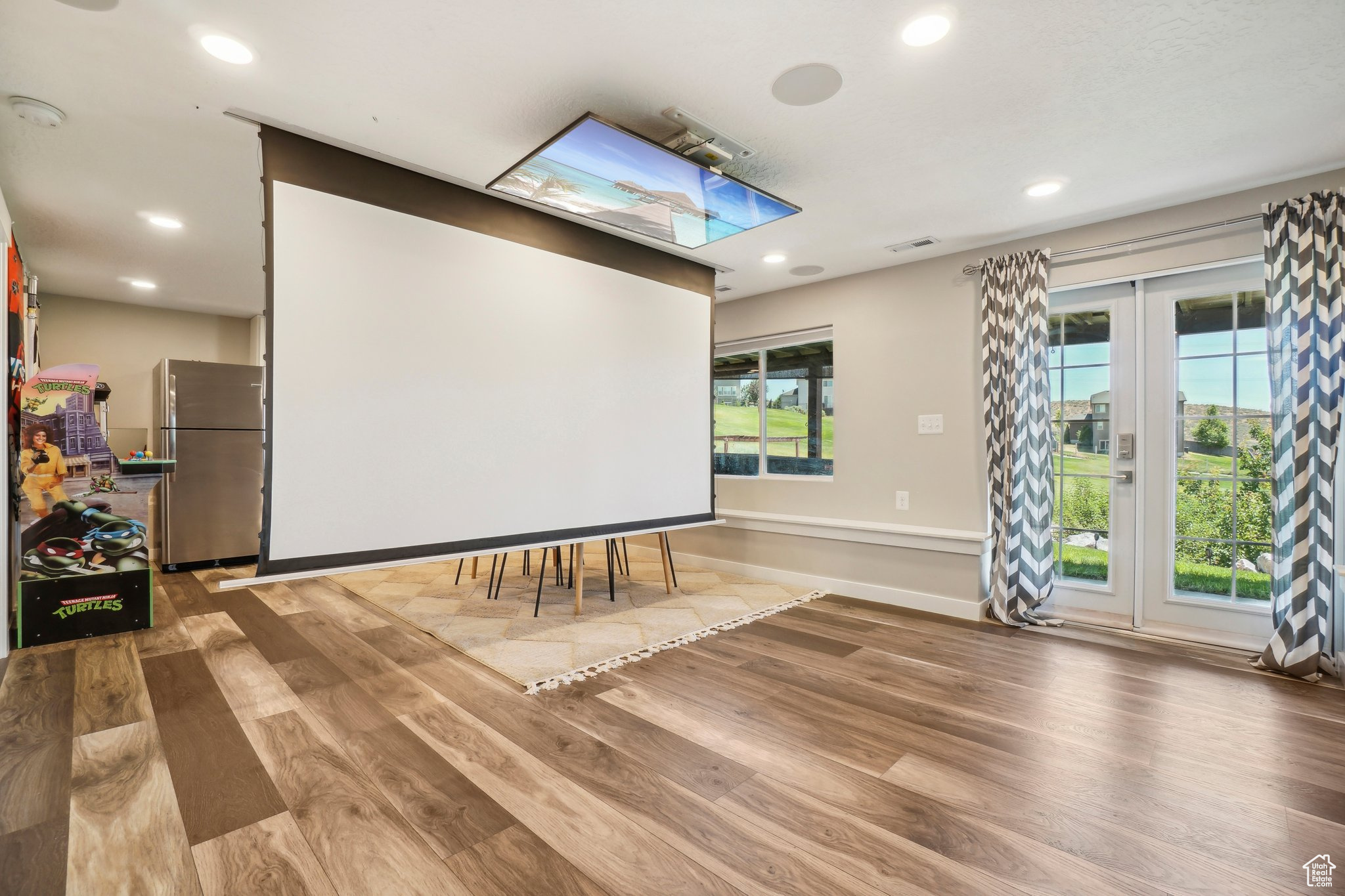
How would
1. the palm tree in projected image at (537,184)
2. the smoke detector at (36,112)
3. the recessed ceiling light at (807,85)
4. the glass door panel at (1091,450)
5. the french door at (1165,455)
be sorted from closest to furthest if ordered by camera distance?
the recessed ceiling light at (807,85)
the smoke detector at (36,112)
the palm tree in projected image at (537,184)
the french door at (1165,455)
the glass door panel at (1091,450)

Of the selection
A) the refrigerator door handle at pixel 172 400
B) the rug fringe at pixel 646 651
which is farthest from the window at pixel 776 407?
the refrigerator door handle at pixel 172 400

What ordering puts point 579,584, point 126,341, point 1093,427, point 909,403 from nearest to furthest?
1. point 1093,427
2. point 579,584
3. point 909,403
4. point 126,341

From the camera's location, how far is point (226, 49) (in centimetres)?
192

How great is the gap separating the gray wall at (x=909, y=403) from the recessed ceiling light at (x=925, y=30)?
5.68ft

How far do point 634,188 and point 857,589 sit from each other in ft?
9.90

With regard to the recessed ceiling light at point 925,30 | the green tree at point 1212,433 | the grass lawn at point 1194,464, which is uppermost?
the recessed ceiling light at point 925,30

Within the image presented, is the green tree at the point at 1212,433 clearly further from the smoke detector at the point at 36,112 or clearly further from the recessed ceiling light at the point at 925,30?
the smoke detector at the point at 36,112

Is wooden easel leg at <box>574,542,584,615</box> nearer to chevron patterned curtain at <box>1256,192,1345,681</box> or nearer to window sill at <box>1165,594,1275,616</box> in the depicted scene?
A: window sill at <box>1165,594,1275,616</box>

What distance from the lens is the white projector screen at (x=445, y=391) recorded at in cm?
235

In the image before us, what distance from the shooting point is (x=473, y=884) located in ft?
4.62

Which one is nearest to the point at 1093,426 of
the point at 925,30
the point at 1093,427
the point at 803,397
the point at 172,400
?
the point at 1093,427

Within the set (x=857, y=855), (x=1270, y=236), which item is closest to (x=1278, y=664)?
(x=1270, y=236)

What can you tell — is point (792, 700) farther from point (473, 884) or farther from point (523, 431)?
point (523, 431)

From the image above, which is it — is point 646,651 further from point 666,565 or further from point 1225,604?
point 1225,604
